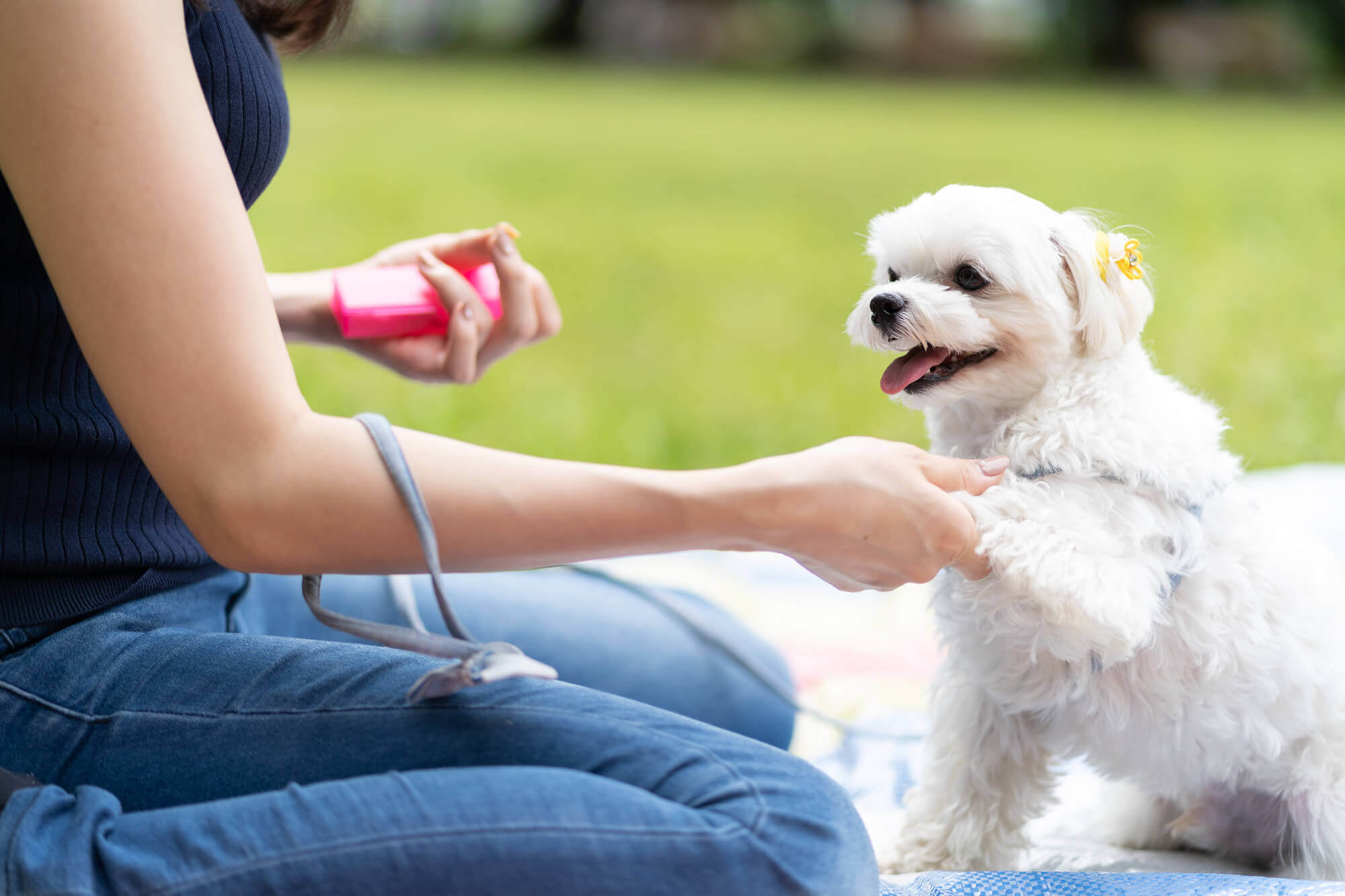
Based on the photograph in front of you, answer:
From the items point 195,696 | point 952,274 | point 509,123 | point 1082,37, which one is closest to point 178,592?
point 195,696

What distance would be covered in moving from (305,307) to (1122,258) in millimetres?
956

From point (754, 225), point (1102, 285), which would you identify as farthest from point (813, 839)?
point (754, 225)

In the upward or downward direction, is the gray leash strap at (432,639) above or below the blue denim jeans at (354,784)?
above

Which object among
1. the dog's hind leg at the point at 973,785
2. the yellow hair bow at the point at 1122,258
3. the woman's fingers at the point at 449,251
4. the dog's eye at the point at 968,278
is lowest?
the dog's hind leg at the point at 973,785

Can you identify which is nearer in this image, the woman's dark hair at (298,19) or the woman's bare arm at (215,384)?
the woman's bare arm at (215,384)

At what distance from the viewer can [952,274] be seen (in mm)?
1252

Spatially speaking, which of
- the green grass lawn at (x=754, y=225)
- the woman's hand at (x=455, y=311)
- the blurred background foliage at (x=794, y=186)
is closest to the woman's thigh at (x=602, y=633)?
the woman's hand at (x=455, y=311)

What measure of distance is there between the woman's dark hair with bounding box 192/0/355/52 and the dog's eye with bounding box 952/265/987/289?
2.58 ft

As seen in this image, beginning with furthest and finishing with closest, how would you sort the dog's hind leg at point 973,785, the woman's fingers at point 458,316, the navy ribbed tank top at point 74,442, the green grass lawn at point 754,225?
the green grass lawn at point 754,225
the woman's fingers at point 458,316
the dog's hind leg at point 973,785
the navy ribbed tank top at point 74,442

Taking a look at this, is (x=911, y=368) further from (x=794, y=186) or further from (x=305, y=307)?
(x=794, y=186)

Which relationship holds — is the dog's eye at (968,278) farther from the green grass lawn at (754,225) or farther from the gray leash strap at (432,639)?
the green grass lawn at (754,225)

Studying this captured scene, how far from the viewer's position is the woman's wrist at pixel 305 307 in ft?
5.02

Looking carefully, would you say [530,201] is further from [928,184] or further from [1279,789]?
[1279,789]

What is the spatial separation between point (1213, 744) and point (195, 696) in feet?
3.14
